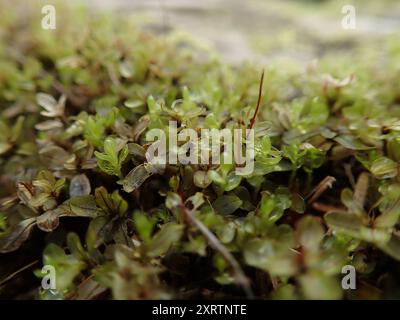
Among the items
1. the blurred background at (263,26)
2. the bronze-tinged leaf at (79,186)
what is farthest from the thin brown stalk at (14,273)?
the blurred background at (263,26)

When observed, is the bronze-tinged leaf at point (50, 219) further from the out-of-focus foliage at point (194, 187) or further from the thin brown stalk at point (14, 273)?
the thin brown stalk at point (14, 273)

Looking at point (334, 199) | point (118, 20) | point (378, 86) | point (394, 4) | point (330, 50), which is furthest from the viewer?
point (394, 4)

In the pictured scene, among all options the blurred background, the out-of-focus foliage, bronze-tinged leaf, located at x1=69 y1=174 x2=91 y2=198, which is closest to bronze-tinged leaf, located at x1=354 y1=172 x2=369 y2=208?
the out-of-focus foliage

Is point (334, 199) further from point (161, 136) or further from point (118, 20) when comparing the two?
point (118, 20)

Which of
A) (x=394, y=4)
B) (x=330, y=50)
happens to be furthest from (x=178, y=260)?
(x=394, y=4)

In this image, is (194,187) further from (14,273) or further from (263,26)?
(263,26)

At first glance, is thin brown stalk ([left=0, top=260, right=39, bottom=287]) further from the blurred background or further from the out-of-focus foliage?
the blurred background

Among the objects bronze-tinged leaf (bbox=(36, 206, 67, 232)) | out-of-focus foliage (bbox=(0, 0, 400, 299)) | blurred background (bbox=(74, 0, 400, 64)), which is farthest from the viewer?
blurred background (bbox=(74, 0, 400, 64))
